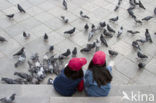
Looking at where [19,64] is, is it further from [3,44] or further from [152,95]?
[152,95]

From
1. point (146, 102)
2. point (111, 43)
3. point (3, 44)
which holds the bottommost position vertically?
point (3, 44)

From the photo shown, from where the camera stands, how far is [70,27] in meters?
8.63

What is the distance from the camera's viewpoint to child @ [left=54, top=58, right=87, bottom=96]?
15.1ft

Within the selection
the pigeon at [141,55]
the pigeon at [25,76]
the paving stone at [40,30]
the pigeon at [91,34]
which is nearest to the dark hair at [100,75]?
the pigeon at [25,76]

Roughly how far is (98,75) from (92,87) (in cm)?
40

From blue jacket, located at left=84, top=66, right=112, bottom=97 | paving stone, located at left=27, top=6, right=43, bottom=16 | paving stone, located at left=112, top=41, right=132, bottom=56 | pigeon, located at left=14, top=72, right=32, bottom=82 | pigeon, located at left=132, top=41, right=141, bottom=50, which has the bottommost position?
pigeon, located at left=14, top=72, right=32, bottom=82

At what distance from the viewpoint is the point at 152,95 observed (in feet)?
17.1

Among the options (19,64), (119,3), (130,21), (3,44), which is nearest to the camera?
(19,64)

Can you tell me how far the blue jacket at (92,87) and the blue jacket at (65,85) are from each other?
0.23 metres

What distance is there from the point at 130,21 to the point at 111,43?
1758mm

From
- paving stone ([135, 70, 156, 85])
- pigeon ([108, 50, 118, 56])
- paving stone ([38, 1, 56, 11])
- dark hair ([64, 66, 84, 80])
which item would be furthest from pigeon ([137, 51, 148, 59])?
paving stone ([38, 1, 56, 11])

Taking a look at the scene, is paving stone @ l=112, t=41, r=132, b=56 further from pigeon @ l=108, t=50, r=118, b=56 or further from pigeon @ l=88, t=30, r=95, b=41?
pigeon @ l=88, t=30, r=95, b=41

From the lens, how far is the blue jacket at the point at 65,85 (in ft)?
16.1

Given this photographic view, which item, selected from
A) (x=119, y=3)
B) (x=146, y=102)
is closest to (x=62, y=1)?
(x=119, y=3)
